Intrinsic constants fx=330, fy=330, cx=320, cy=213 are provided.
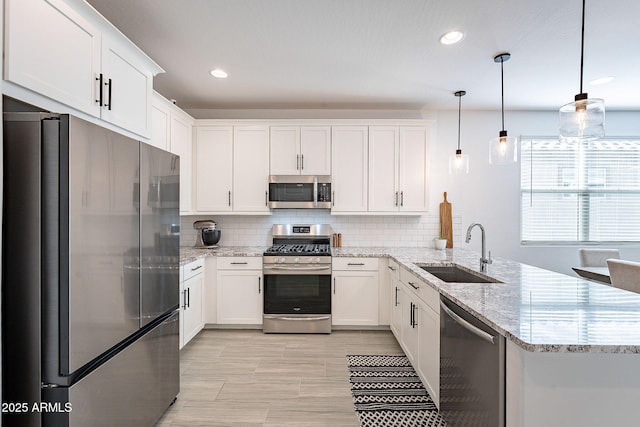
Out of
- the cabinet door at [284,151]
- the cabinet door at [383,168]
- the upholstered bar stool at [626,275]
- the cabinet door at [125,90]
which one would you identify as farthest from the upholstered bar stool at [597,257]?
the cabinet door at [125,90]

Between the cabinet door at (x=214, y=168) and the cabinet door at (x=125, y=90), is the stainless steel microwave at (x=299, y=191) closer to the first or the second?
the cabinet door at (x=214, y=168)

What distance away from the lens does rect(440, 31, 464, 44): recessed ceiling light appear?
2.36 metres

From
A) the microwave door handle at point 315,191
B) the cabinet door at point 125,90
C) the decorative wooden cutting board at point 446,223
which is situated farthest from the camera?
the decorative wooden cutting board at point 446,223

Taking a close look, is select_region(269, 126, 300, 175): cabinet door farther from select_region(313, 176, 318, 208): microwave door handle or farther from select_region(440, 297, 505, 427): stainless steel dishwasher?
select_region(440, 297, 505, 427): stainless steel dishwasher

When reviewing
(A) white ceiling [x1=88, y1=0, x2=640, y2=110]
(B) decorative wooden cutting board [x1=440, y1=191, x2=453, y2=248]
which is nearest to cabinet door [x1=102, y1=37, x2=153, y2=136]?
(A) white ceiling [x1=88, y1=0, x2=640, y2=110]

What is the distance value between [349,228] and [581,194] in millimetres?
3014

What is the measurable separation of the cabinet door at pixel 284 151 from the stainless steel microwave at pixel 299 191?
11 cm

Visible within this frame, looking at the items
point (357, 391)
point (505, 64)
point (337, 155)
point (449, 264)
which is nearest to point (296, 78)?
point (337, 155)

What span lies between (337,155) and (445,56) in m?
1.56

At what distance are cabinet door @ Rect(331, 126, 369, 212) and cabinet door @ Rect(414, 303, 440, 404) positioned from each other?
5.67ft

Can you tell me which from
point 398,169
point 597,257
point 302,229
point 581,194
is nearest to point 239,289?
point 302,229

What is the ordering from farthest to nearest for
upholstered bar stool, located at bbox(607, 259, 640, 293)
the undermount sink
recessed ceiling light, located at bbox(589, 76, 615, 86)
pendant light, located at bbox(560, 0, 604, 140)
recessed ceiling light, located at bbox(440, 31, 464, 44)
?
recessed ceiling light, located at bbox(589, 76, 615, 86), the undermount sink, upholstered bar stool, located at bbox(607, 259, 640, 293), recessed ceiling light, located at bbox(440, 31, 464, 44), pendant light, located at bbox(560, 0, 604, 140)

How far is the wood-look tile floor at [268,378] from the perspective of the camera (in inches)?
85.2

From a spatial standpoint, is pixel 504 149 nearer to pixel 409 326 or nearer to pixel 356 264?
pixel 409 326
